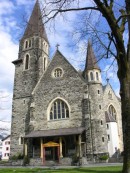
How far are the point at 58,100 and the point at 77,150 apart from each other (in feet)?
23.9

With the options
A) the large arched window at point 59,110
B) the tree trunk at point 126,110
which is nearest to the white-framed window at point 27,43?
the large arched window at point 59,110

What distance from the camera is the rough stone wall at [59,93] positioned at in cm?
2981

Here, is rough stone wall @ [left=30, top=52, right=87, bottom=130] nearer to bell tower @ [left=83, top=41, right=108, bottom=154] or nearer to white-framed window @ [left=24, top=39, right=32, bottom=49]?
bell tower @ [left=83, top=41, right=108, bottom=154]

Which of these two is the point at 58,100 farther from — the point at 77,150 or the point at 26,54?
the point at 26,54

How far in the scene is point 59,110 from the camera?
3127cm

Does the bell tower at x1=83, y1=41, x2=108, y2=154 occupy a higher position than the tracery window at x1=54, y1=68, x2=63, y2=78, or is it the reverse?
the tracery window at x1=54, y1=68, x2=63, y2=78

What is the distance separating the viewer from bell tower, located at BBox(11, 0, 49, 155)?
33.1m

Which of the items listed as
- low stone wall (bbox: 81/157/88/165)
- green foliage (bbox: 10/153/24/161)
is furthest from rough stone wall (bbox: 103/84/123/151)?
green foliage (bbox: 10/153/24/161)

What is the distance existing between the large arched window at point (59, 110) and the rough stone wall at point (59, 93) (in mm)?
578

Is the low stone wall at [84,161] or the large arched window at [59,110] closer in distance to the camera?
the low stone wall at [84,161]

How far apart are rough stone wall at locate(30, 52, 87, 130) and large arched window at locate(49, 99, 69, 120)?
22.8 inches

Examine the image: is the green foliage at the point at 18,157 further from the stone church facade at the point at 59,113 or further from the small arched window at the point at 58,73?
the small arched window at the point at 58,73

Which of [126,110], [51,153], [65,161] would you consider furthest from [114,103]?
[126,110]

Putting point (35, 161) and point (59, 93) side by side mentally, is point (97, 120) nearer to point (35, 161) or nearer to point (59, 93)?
point (59, 93)
